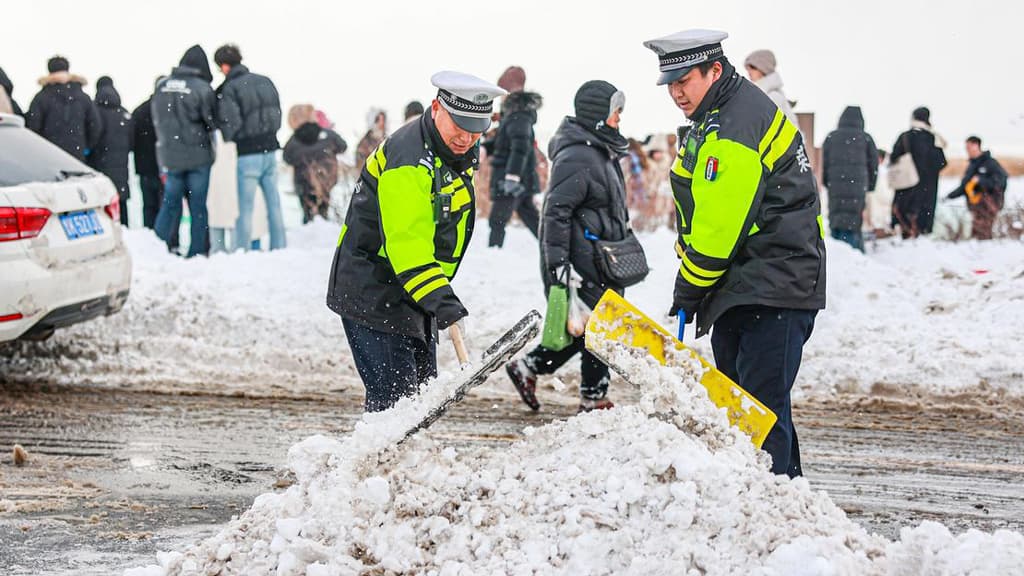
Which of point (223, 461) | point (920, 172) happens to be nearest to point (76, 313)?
point (223, 461)

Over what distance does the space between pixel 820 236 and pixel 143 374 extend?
18.4 feet

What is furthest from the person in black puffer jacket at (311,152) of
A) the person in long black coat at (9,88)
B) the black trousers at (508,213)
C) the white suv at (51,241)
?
the white suv at (51,241)

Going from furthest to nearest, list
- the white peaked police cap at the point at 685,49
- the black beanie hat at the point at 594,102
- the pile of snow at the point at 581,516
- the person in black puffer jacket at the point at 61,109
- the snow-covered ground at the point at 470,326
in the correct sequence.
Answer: the person in black puffer jacket at the point at 61,109 → the snow-covered ground at the point at 470,326 → the black beanie hat at the point at 594,102 → the white peaked police cap at the point at 685,49 → the pile of snow at the point at 581,516

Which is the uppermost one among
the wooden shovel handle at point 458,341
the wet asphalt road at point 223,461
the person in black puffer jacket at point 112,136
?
the person in black puffer jacket at point 112,136

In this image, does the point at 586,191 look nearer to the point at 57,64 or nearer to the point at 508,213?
the point at 508,213

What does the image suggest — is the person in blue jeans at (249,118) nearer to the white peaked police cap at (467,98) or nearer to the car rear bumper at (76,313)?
the car rear bumper at (76,313)

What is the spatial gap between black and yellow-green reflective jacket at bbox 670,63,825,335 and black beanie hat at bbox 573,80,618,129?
89.1 inches

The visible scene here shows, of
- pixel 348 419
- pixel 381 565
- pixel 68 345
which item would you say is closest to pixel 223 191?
pixel 68 345

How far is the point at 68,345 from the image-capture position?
9219 mm

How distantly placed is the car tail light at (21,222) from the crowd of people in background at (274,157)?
2.92 meters

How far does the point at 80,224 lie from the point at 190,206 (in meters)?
3.86

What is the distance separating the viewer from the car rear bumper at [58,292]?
24.1ft

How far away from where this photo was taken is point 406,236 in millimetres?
4602

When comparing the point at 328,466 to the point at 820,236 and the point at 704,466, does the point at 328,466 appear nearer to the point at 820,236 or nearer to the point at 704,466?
the point at 704,466
